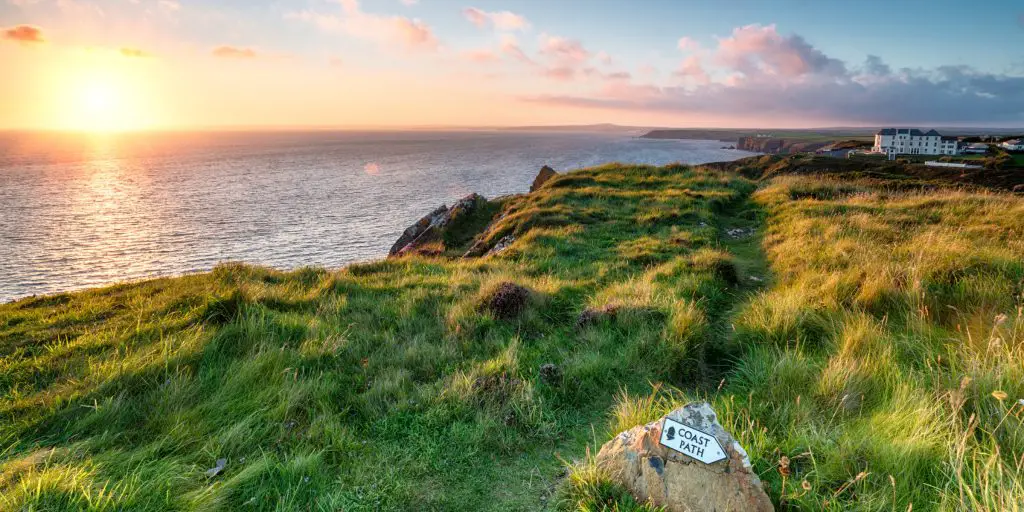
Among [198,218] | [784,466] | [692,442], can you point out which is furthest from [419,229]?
[198,218]

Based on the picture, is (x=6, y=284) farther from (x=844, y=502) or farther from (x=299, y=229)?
(x=844, y=502)

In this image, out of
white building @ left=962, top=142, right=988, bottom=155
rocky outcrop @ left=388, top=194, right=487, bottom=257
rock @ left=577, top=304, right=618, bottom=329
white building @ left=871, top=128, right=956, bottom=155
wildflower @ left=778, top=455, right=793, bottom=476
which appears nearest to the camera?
wildflower @ left=778, top=455, right=793, bottom=476

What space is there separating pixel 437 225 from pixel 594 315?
17688 mm

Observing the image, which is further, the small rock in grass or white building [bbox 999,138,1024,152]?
white building [bbox 999,138,1024,152]

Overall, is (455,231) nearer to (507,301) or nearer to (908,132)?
(507,301)

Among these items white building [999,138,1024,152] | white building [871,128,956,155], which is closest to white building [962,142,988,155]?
white building [871,128,956,155]

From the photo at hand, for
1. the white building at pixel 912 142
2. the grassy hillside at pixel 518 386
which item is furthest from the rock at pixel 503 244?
the white building at pixel 912 142

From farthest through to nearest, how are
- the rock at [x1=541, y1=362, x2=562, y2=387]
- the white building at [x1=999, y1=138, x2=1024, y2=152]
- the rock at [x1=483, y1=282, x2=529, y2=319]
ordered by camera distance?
1. the white building at [x1=999, y1=138, x2=1024, y2=152]
2. the rock at [x1=483, y1=282, x2=529, y2=319]
3. the rock at [x1=541, y1=362, x2=562, y2=387]

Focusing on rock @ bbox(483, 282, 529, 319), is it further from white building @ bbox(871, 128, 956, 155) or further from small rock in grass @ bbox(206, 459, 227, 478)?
white building @ bbox(871, 128, 956, 155)

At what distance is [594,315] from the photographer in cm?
759

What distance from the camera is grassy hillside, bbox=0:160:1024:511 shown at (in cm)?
354

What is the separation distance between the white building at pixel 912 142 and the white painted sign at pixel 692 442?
129939mm

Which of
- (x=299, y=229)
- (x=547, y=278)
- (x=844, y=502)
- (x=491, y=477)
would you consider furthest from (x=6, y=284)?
(x=844, y=502)

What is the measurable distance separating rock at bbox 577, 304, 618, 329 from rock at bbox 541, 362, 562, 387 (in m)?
1.64
